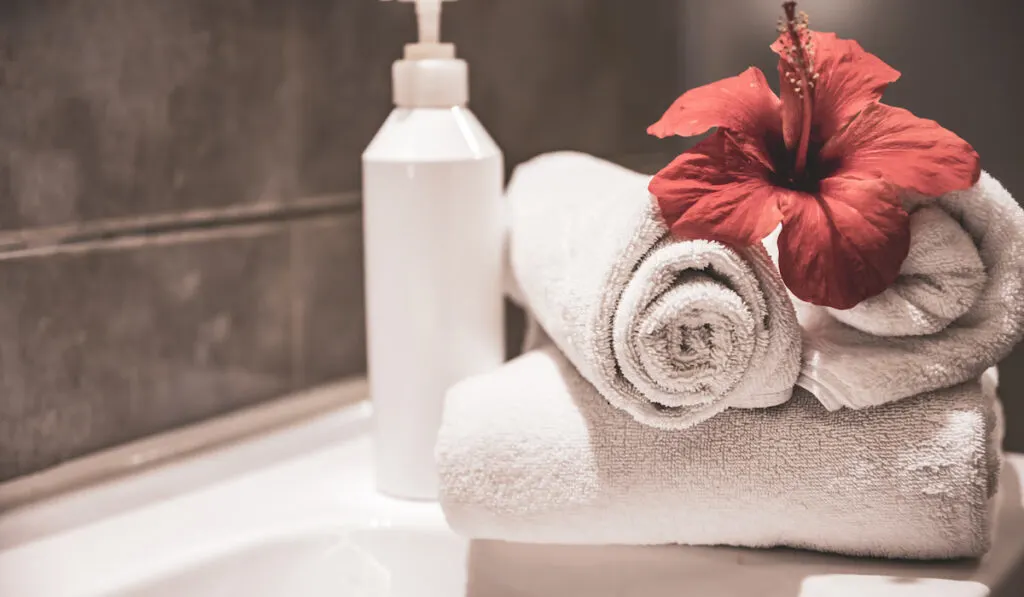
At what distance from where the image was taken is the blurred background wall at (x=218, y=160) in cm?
61

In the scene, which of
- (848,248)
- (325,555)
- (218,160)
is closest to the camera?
(848,248)

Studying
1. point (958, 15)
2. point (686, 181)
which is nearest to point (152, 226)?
point (686, 181)

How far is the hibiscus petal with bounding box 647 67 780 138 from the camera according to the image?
1.56 ft

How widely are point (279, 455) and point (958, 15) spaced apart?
0.66 metres

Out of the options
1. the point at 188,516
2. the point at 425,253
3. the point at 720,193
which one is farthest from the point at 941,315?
the point at 188,516

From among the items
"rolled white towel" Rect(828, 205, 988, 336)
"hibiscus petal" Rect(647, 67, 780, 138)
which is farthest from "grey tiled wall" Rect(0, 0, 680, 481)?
"rolled white towel" Rect(828, 205, 988, 336)

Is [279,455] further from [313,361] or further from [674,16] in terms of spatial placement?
[674,16]

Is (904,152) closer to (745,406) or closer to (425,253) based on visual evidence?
(745,406)

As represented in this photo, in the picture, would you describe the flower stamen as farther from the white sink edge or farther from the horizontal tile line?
the horizontal tile line

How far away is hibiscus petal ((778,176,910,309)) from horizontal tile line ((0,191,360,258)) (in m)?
0.46

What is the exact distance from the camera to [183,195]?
694mm

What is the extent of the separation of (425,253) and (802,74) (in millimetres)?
276

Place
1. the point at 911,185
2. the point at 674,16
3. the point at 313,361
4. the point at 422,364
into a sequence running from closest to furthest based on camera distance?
1. the point at 911,185
2. the point at 422,364
3. the point at 313,361
4. the point at 674,16

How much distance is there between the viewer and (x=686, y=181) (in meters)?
0.46
